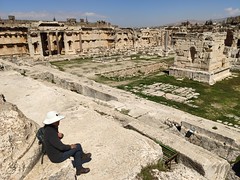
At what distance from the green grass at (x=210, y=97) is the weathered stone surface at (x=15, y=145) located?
27.1 ft

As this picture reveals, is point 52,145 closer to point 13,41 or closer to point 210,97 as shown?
point 210,97

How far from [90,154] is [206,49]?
47.4 feet

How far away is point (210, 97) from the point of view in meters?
12.4

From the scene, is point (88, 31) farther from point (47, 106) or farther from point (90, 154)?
point (90, 154)

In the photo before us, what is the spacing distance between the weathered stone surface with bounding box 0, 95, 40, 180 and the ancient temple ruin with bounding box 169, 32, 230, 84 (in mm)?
14353

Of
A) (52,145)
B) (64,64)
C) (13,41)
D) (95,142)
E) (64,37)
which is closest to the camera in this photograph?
(52,145)

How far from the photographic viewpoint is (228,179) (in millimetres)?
5445

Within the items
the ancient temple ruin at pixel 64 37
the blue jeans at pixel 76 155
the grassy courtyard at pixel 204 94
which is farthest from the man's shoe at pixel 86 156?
the ancient temple ruin at pixel 64 37

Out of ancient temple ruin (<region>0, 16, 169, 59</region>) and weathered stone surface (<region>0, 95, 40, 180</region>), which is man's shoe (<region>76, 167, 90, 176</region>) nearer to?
weathered stone surface (<region>0, 95, 40, 180</region>)

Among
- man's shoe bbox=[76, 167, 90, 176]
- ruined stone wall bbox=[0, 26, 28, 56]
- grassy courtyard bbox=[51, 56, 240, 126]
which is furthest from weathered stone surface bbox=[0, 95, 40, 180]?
ruined stone wall bbox=[0, 26, 28, 56]

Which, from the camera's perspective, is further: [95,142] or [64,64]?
[64,64]

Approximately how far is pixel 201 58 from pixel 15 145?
1561 centimetres

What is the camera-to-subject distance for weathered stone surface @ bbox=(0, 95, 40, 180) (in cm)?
296

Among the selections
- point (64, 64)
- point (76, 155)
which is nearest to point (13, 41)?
point (64, 64)
